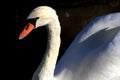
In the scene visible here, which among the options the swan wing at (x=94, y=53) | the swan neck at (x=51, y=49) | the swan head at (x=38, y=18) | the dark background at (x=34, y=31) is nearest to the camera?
the swan head at (x=38, y=18)

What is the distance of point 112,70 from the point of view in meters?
3.81

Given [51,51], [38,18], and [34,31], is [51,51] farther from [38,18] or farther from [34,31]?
[34,31]

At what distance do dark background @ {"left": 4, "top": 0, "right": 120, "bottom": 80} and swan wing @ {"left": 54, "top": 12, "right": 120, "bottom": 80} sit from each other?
138 cm

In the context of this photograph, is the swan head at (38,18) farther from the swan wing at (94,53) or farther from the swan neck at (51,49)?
the swan wing at (94,53)

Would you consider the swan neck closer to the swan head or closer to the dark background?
the swan head

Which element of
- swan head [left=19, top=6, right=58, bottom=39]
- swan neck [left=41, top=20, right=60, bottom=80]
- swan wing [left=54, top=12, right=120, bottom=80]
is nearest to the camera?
swan head [left=19, top=6, right=58, bottom=39]

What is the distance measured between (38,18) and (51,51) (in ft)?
1.36

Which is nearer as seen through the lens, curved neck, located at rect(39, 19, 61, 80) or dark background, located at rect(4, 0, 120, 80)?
curved neck, located at rect(39, 19, 61, 80)

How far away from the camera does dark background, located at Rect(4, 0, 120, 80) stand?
5688 mm

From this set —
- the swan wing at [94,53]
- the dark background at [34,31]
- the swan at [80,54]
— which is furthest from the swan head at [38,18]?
the dark background at [34,31]

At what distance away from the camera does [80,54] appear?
161 inches

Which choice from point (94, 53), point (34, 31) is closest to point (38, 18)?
point (94, 53)

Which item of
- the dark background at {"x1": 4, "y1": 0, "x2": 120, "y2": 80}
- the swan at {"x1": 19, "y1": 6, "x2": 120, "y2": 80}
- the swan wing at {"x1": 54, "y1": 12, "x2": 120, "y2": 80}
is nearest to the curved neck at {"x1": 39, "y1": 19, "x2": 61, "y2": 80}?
the swan at {"x1": 19, "y1": 6, "x2": 120, "y2": 80}

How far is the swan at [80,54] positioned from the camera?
137 inches
